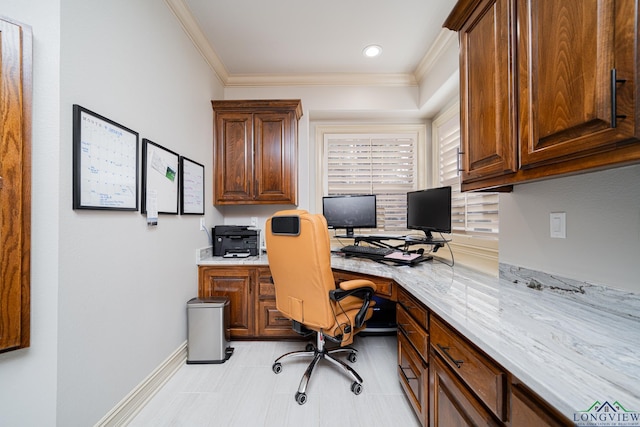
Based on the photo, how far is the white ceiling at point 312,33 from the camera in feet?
6.05

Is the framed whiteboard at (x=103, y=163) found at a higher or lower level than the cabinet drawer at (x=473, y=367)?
higher

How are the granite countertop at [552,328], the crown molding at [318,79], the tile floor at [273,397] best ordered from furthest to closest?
the crown molding at [318,79], the tile floor at [273,397], the granite countertop at [552,328]

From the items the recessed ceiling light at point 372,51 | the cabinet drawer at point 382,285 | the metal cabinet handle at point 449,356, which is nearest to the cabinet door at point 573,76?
the metal cabinet handle at point 449,356

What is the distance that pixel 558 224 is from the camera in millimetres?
1124

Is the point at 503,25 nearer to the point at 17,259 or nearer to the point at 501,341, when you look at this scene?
the point at 501,341

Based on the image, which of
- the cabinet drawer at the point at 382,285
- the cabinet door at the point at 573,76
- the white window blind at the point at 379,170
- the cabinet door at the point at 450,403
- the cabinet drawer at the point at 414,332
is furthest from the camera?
the white window blind at the point at 379,170

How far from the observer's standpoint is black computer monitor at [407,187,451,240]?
173 cm

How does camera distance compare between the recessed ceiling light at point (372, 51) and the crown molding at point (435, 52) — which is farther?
the recessed ceiling light at point (372, 51)

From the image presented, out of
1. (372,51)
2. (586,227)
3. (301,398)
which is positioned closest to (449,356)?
(586,227)

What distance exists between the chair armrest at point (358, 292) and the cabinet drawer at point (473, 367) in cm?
52

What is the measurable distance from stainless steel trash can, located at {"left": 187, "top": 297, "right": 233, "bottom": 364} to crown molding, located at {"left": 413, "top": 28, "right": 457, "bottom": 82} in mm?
2934

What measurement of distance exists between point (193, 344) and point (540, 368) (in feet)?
7.13

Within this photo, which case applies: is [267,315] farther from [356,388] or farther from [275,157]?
[275,157]

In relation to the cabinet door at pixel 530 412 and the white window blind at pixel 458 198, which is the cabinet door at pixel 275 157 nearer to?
the white window blind at pixel 458 198
